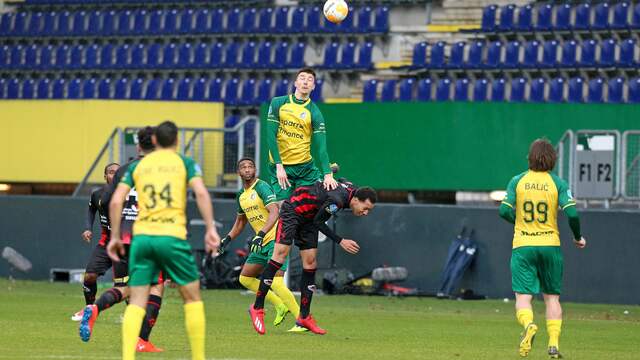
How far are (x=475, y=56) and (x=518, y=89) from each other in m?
1.62

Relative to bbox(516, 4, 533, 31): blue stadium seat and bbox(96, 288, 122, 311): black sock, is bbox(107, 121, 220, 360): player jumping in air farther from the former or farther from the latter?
bbox(516, 4, 533, 31): blue stadium seat

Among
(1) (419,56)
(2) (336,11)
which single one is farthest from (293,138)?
(1) (419,56)

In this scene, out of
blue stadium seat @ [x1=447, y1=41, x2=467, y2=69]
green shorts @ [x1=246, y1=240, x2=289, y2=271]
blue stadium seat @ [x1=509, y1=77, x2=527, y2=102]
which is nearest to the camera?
green shorts @ [x1=246, y1=240, x2=289, y2=271]

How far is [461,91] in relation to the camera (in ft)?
94.8

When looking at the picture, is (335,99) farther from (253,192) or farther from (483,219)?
(253,192)

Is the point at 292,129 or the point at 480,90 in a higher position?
the point at 480,90

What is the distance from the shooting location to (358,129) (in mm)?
24297

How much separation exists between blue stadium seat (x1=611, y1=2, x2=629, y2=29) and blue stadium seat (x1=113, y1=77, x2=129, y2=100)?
1225cm

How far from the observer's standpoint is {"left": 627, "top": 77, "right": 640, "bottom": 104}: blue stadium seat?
87.0 ft

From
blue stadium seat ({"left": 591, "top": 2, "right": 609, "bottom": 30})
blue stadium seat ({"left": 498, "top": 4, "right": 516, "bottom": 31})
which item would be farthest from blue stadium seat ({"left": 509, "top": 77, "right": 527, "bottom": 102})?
blue stadium seat ({"left": 591, "top": 2, "right": 609, "bottom": 30})

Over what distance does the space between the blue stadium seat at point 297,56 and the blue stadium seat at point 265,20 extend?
125 cm

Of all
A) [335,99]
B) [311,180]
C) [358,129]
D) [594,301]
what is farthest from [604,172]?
[335,99]

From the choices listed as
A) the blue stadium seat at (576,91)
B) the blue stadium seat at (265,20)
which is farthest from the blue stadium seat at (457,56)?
the blue stadium seat at (265,20)

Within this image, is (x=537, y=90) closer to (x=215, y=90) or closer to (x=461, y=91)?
(x=461, y=91)
